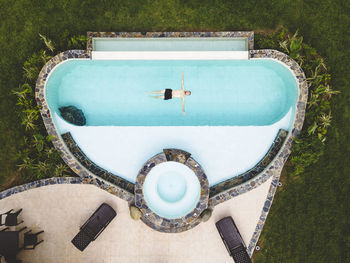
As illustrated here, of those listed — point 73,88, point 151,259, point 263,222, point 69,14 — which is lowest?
point 151,259

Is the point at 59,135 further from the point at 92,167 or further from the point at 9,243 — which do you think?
the point at 9,243

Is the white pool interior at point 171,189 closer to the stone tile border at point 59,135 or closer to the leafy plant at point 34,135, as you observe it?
the stone tile border at point 59,135

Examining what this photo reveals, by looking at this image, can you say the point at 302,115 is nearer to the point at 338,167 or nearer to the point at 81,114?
the point at 338,167

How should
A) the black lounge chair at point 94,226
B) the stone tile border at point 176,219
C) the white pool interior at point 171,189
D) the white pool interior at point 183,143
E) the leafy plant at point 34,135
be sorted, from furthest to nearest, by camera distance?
1. the white pool interior at point 183,143
2. the leafy plant at point 34,135
3. the white pool interior at point 171,189
4. the stone tile border at point 176,219
5. the black lounge chair at point 94,226

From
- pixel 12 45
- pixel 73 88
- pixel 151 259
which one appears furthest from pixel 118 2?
pixel 151 259

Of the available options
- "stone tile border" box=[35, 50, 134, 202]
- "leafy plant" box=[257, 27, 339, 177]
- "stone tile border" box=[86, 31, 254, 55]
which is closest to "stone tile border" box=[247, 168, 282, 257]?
"leafy plant" box=[257, 27, 339, 177]

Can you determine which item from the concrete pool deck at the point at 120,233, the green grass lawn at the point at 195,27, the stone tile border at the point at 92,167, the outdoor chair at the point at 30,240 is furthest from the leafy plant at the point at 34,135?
the outdoor chair at the point at 30,240
